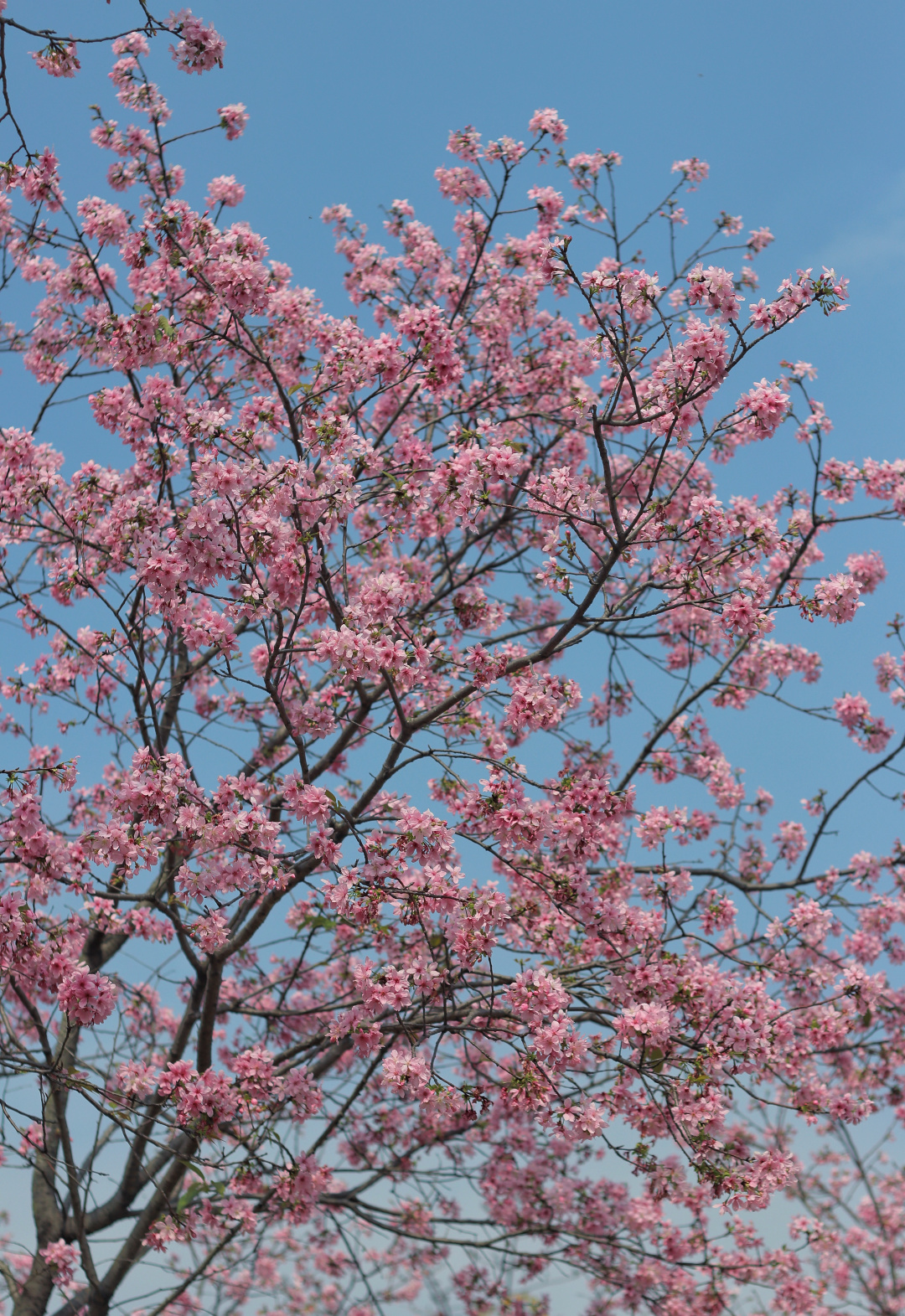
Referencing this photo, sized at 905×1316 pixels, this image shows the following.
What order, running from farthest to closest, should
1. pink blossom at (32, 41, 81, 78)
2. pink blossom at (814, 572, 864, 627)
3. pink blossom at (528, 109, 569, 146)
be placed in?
1. pink blossom at (528, 109, 569, 146)
2. pink blossom at (814, 572, 864, 627)
3. pink blossom at (32, 41, 81, 78)

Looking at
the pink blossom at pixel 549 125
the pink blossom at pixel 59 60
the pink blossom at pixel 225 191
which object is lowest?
the pink blossom at pixel 59 60

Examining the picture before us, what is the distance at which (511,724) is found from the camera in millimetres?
6121

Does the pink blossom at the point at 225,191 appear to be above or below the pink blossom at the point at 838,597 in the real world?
above

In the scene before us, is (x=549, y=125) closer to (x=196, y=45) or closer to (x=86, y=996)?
(x=196, y=45)

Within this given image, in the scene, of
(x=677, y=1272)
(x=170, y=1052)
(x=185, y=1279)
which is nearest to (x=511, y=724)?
(x=170, y=1052)

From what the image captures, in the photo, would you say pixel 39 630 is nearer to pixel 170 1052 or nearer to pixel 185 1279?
pixel 170 1052

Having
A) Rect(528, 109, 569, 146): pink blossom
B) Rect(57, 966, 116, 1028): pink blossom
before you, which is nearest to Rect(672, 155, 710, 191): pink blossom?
Rect(528, 109, 569, 146): pink blossom

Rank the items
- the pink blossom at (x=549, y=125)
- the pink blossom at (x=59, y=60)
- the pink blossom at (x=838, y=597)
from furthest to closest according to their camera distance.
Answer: the pink blossom at (x=549, y=125) → the pink blossom at (x=838, y=597) → the pink blossom at (x=59, y=60)

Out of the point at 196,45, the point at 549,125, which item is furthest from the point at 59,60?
the point at 549,125

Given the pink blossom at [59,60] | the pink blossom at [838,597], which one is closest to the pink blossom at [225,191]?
the pink blossom at [59,60]

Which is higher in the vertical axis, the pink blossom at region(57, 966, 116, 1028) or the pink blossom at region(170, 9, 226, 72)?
the pink blossom at region(170, 9, 226, 72)

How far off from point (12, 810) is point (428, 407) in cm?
523

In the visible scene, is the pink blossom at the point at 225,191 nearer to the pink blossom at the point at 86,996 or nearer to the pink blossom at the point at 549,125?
the pink blossom at the point at 549,125

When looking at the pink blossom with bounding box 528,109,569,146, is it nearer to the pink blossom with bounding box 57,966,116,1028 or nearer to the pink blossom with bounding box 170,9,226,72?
the pink blossom with bounding box 170,9,226,72
